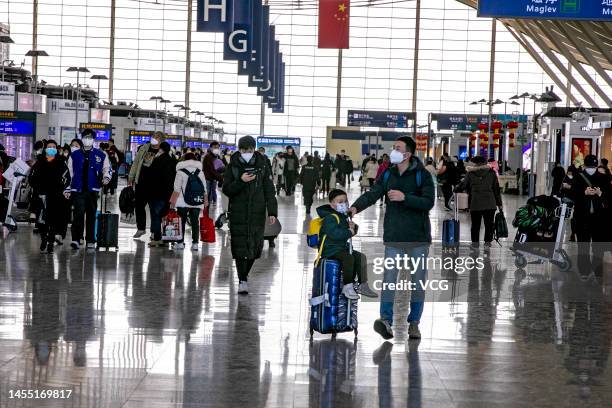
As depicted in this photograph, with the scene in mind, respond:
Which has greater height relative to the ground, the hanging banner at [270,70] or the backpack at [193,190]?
the hanging banner at [270,70]

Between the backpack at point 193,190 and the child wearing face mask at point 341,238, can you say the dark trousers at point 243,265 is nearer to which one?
the child wearing face mask at point 341,238

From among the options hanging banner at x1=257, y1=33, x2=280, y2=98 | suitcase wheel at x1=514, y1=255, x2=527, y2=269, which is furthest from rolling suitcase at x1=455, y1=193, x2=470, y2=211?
hanging banner at x1=257, y1=33, x2=280, y2=98

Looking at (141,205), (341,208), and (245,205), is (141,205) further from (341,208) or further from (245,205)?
(341,208)

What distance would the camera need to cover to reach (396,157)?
8.42 metres

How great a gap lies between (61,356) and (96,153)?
7977 millimetres

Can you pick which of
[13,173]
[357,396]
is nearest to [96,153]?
[13,173]

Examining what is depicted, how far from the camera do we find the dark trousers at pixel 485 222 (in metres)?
16.6

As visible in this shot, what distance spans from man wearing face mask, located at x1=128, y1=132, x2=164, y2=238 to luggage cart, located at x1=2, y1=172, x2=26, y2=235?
2063mm

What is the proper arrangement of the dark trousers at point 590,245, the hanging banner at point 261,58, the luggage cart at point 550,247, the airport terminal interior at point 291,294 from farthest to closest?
the hanging banner at point 261,58 → the dark trousers at point 590,245 → the luggage cart at point 550,247 → the airport terminal interior at point 291,294

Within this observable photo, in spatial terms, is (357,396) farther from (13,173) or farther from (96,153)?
(13,173)

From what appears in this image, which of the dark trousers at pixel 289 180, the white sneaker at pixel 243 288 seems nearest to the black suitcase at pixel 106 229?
the white sneaker at pixel 243 288

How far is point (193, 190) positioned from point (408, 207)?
739cm

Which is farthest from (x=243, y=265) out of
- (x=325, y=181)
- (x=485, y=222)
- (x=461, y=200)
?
(x=325, y=181)

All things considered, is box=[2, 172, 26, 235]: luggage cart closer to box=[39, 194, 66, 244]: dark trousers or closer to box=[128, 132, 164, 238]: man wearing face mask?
box=[128, 132, 164, 238]: man wearing face mask
